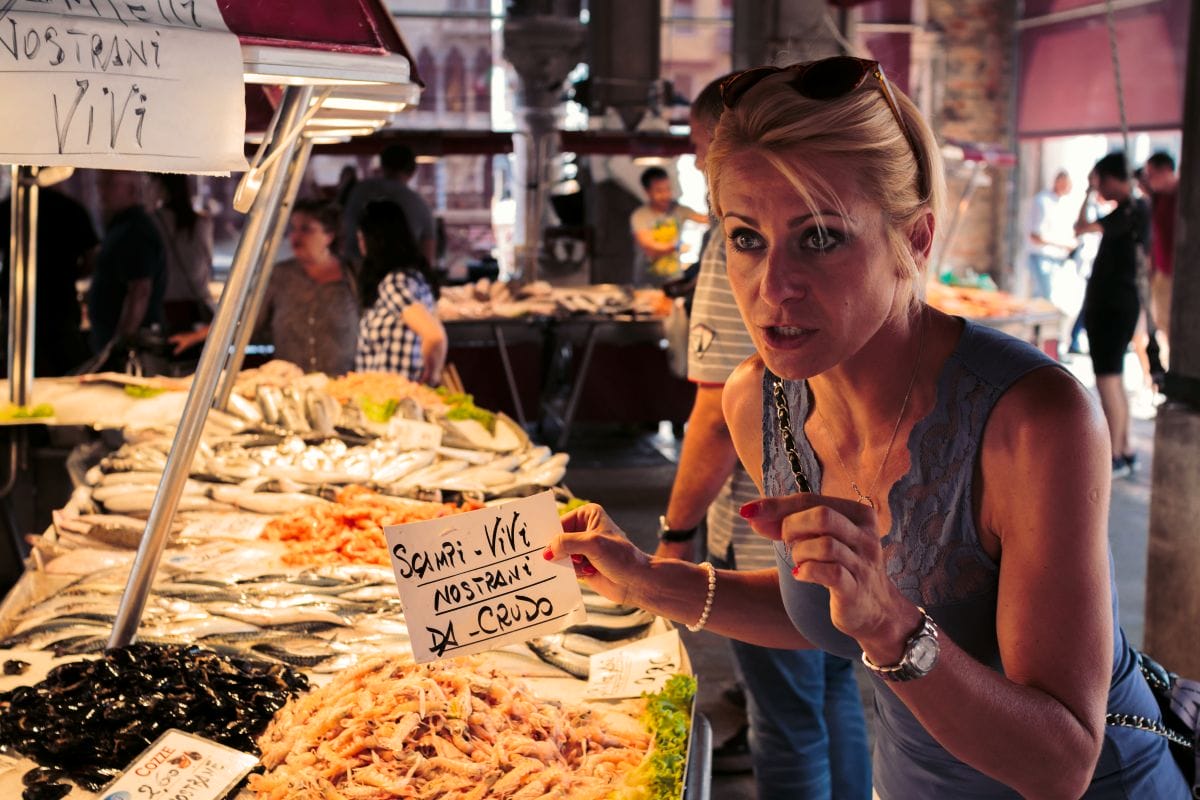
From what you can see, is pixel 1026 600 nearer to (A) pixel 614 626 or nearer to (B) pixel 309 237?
(A) pixel 614 626

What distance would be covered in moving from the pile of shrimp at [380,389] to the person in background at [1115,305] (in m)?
5.67

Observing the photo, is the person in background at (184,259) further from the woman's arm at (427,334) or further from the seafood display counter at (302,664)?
the seafood display counter at (302,664)

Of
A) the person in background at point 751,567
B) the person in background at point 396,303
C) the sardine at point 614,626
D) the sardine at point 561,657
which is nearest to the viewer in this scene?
the sardine at point 561,657

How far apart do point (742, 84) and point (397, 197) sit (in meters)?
6.97

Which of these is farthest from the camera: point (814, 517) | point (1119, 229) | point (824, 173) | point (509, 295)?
point (509, 295)

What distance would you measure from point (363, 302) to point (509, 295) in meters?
4.26

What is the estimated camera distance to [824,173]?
4.96 feet

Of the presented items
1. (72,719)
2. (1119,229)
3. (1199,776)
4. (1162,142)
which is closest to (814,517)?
(1199,776)

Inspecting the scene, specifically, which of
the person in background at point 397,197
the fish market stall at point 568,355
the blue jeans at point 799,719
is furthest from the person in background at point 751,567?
the fish market stall at point 568,355

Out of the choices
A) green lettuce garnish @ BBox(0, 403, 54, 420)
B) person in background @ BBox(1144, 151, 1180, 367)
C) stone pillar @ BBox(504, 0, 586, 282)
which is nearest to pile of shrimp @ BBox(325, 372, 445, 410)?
green lettuce garnish @ BBox(0, 403, 54, 420)

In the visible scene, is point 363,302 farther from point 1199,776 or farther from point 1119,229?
point 1119,229

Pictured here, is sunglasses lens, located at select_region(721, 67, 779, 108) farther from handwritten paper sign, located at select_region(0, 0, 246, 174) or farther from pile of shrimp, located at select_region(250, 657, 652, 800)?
pile of shrimp, located at select_region(250, 657, 652, 800)

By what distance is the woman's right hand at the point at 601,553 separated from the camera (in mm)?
1905

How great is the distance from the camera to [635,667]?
2.53 meters
